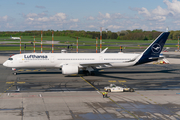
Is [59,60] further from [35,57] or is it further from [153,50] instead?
[153,50]

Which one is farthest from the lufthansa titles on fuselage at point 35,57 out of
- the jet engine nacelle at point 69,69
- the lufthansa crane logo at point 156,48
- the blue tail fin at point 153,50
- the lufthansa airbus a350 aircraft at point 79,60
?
the lufthansa crane logo at point 156,48

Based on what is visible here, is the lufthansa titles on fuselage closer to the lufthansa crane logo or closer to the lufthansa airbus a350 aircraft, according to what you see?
the lufthansa airbus a350 aircraft

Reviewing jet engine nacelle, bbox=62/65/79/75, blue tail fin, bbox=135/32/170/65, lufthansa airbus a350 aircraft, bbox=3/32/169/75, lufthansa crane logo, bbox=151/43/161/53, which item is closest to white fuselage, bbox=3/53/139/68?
lufthansa airbus a350 aircraft, bbox=3/32/169/75

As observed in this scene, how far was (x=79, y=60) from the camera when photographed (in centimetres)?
4581

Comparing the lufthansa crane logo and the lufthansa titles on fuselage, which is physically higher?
the lufthansa crane logo

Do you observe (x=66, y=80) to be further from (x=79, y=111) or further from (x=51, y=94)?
(x=79, y=111)

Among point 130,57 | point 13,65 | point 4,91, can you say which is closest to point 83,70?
point 130,57

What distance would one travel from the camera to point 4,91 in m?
31.7

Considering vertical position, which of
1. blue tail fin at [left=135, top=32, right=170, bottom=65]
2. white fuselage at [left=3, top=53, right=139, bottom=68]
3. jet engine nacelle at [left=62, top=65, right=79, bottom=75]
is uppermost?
blue tail fin at [left=135, top=32, right=170, bottom=65]

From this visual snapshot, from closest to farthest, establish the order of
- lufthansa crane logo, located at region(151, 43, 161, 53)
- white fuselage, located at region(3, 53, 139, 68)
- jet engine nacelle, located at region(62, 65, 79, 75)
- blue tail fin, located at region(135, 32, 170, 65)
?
1. jet engine nacelle, located at region(62, 65, 79, 75)
2. white fuselage, located at region(3, 53, 139, 68)
3. blue tail fin, located at region(135, 32, 170, 65)
4. lufthansa crane logo, located at region(151, 43, 161, 53)

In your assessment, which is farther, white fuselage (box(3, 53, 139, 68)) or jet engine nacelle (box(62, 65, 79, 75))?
white fuselage (box(3, 53, 139, 68))

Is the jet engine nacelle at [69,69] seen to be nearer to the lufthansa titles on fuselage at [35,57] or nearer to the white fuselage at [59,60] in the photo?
the white fuselage at [59,60]

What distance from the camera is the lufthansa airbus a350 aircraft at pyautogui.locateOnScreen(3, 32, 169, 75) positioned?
145ft

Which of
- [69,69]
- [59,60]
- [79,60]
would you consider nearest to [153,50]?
[79,60]
